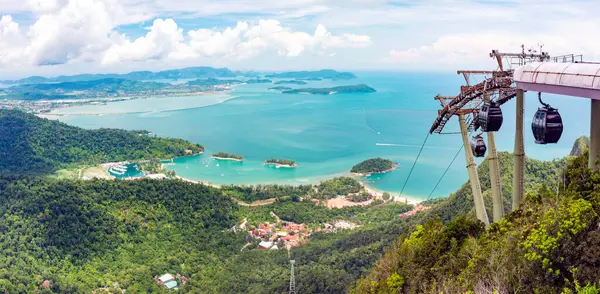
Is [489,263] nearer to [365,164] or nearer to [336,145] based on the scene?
[365,164]

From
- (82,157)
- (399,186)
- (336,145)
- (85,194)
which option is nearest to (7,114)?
(82,157)

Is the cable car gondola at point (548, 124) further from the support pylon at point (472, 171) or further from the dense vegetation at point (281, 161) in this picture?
the dense vegetation at point (281, 161)

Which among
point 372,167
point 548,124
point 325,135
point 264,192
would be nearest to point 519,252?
point 548,124

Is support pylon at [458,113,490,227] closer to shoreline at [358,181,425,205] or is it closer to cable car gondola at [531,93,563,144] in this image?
cable car gondola at [531,93,563,144]

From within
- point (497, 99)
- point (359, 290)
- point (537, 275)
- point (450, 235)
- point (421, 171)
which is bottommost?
point (421, 171)

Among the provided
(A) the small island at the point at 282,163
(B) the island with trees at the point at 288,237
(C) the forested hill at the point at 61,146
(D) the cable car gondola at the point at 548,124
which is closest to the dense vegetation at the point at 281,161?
(A) the small island at the point at 282,163

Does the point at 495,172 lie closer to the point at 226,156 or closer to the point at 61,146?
the point at 226,156

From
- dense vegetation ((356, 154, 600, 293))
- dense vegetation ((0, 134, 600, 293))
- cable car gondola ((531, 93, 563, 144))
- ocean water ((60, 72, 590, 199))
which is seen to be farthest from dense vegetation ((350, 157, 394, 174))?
cable car gondola ((531, 93, 563, 144))
